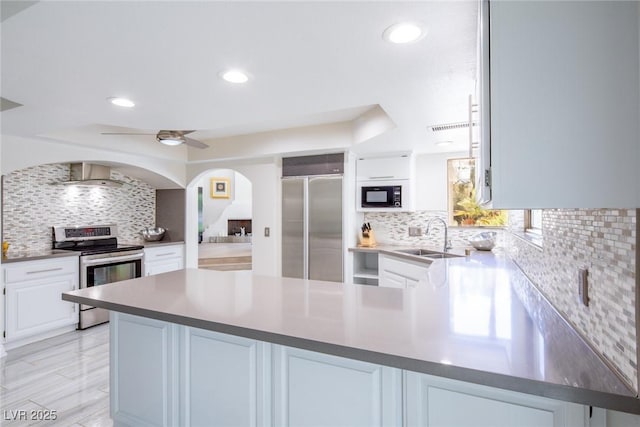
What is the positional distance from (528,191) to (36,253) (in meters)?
4.63

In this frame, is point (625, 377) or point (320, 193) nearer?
point (625, 377)

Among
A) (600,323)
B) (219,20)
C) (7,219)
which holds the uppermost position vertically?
(219,20)

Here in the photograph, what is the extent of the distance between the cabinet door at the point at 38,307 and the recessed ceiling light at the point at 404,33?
4.09 m

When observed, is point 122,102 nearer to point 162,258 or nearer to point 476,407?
point 476,407

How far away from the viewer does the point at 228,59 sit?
5.11 feet

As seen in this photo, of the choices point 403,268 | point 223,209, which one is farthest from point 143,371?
point 223,209

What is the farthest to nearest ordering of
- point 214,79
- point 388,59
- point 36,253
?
point 36,253
point 214,79
point 388,59

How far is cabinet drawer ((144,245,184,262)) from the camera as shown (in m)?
4.64

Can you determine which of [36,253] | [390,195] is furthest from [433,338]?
[36,253]

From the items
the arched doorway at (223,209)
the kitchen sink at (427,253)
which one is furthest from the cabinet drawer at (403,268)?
the arched doorway at (223,209)

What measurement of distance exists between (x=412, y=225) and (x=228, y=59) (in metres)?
3.22

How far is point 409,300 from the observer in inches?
63.2

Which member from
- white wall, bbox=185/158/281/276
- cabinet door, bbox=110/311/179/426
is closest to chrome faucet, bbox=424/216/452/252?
white wall, bbox=185/158/281/276

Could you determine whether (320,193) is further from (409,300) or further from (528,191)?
(528,191)
